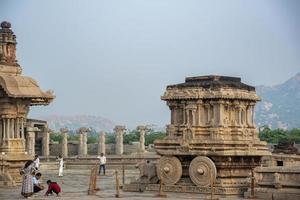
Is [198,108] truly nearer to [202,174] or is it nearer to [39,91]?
[202,174]

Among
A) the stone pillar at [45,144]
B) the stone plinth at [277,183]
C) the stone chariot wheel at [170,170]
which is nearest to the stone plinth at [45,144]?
the stone pillar at [45,144]

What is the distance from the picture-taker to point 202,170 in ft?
73.6

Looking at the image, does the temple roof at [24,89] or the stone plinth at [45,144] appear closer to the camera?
the temple roof at [24,89]

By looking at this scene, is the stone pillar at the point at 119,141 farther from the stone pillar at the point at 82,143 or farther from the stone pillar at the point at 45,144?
the stone pillar at the point at 45,144

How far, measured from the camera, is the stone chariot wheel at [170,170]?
23328 millimetres

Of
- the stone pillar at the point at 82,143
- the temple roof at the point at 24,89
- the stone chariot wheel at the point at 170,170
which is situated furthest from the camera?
the stone pillar at the point at 82,143

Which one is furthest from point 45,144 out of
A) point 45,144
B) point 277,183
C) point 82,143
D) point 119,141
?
point 277,183

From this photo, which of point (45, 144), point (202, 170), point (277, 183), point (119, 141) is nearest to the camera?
point (277, 183)

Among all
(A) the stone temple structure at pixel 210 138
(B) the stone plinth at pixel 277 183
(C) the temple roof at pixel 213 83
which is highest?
(C) the temple roof at pixel 213 83

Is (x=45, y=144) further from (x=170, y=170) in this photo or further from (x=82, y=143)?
(x=170, y=170)

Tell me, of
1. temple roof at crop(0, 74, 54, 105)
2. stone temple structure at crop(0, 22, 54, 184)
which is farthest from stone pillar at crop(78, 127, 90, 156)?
temple roof at crop(0, 74, 54, 105)

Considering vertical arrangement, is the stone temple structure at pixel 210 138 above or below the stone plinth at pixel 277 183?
above

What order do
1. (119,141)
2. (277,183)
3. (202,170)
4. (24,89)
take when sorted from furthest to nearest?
(119,141) → (24,89) → (202,170) → (277,183)

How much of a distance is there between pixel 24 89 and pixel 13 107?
1.00m
